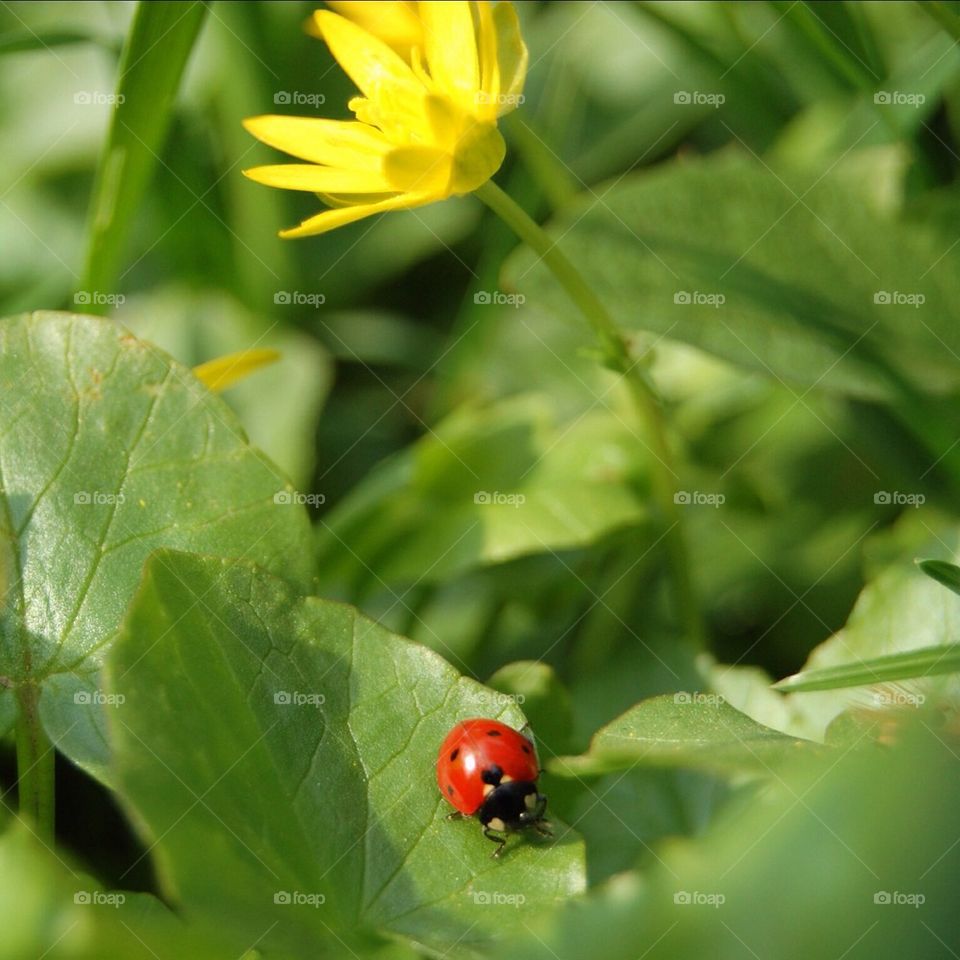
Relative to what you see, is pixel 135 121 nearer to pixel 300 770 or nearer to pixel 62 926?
pixel 300 770

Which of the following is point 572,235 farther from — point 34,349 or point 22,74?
point 22,74

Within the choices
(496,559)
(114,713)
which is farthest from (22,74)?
(114,713)

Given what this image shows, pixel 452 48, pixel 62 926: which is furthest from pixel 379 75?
pixel 62 926

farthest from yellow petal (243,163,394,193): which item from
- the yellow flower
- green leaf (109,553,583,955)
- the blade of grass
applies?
the blade of grass

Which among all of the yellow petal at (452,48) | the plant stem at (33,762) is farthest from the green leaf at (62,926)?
the yellow petal at (452,48)

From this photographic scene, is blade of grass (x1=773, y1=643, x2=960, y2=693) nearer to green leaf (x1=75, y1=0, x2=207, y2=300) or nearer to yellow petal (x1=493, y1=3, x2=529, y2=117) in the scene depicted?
yellow petal (x1=493, y1=3, x2=529, y2=117)

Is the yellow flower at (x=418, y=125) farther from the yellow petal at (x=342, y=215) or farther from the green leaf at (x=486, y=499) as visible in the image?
the green leaf at (x=486, y=499)
